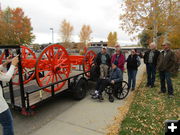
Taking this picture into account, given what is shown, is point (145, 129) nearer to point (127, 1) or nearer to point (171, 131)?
point (171, 131)

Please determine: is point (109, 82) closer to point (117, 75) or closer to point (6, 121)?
point (117, 75)

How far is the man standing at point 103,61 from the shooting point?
204 inches

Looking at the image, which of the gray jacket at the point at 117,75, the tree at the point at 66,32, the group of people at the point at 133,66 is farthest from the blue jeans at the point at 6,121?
the tree at the point at 66,32

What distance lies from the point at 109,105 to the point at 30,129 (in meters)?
2.37

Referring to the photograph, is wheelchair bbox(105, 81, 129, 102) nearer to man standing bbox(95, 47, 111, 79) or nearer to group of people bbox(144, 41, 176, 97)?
man standing bbox(95, 47, 111, 79)

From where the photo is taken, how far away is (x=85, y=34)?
3644 cm

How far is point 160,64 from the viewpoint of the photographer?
4.59 meters

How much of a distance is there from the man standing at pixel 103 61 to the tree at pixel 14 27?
72.2 ft

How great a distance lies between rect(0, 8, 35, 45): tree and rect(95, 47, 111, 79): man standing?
72.2 ft

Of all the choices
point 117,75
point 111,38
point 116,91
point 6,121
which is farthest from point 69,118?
point 111,38

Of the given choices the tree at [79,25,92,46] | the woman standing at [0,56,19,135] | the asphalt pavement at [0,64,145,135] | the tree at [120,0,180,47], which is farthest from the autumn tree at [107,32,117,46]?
the woman standing at [0,56,19,135]

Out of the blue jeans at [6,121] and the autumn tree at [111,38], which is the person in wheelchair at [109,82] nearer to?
the blue jeans at [6,121]

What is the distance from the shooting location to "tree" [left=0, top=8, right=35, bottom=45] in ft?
71.7

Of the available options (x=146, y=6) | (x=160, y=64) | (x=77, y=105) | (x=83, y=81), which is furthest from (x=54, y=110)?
(x=146, y=6)
